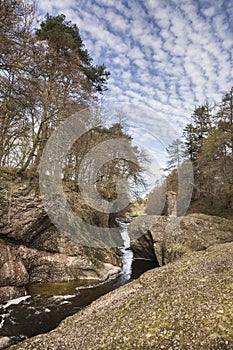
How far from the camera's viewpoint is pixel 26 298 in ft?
38.8

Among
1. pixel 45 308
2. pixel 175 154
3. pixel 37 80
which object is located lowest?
pixel 45 308

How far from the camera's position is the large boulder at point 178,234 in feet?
55.5

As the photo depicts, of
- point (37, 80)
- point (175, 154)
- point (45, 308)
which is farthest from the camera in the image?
point (175, 154)

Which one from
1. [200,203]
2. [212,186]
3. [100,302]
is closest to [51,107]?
[100,302]

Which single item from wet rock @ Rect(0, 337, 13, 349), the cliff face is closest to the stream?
wet rock @ Rect(0, 337, 13, 349)

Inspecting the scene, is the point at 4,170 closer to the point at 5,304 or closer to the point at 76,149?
the point at 5,304

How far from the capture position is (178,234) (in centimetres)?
1777

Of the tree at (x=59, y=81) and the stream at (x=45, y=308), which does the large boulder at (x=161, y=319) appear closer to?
the stream at (x=45, y=308)

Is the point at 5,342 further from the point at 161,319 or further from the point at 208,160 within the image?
the point at 208,160

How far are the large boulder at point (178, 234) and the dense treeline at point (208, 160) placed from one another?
7.91 meters

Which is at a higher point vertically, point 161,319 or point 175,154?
point 175,154

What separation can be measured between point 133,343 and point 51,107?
1550 centimetres

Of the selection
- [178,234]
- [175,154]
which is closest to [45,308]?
[178,234]

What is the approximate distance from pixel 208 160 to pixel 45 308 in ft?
74.7
